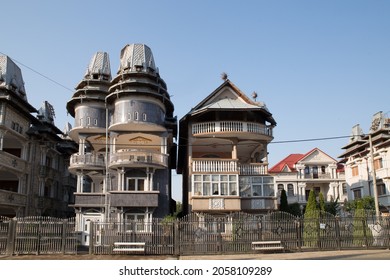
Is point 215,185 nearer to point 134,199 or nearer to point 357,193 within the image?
point 134,199

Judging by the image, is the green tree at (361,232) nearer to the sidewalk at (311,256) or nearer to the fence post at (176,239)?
the sidewalk at (311,256)

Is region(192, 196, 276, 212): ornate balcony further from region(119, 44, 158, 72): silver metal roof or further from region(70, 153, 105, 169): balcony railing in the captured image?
region(119, 44, 158, 72): silver metal roof

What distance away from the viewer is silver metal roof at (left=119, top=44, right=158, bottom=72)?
3058cm

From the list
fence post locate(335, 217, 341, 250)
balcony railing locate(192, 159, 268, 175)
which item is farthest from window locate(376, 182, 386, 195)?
fence post locate(335, 217, 341, 250)

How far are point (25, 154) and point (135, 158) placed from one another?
13706 millimetres

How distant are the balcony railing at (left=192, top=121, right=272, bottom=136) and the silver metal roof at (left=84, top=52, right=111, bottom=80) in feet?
35.9

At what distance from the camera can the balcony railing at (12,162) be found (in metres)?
29.7

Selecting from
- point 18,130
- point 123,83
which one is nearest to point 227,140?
point 123,83

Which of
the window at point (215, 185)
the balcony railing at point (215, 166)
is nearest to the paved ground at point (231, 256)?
the window at point (215, 185)

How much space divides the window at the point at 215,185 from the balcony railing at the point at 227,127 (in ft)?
13.2

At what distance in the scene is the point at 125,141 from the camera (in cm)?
3084

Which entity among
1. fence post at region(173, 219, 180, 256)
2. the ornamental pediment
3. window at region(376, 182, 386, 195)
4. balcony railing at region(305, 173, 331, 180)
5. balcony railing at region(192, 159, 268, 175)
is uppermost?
the ornamental pediment

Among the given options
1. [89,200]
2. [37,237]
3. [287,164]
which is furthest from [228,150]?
[287,164]

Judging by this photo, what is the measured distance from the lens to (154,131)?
98.2 ft
